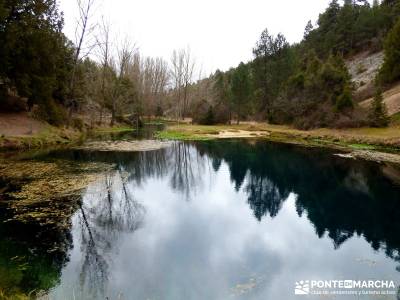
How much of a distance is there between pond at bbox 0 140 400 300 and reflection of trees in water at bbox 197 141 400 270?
2.9 inches

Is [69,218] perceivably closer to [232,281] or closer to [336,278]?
[232,281]

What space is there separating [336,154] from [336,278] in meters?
21.2

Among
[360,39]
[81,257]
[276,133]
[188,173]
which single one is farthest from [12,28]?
[360,39]

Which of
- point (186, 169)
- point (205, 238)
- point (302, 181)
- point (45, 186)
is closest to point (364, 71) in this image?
point (302, 181)

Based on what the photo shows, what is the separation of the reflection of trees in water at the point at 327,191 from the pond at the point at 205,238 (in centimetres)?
7

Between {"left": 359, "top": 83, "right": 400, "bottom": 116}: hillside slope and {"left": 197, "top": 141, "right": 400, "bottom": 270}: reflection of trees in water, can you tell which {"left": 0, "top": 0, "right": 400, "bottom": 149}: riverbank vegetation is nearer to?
{"left": 359, "top": 83, "right": 400, "bottom": 116}: hillside slope

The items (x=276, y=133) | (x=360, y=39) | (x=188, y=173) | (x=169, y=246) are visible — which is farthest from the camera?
(x=360, y=39)

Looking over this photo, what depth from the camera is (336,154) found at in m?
27.3

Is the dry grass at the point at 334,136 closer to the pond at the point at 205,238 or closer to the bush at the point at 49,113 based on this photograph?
the bush at the point at 49,113

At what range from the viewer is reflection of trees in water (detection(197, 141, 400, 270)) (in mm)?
11461

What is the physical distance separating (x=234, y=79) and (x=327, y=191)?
46781 millimetres

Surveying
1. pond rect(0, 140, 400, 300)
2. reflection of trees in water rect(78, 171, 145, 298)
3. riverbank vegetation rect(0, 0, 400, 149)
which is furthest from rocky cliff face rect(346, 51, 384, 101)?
reflection of trees in water rect(78, 171, 145, 298)

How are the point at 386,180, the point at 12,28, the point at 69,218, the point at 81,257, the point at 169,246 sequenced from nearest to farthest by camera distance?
the point at 81,257 → the point at 169,246 → the point at 69,218 → the point at 386,180 → the point at 12,28

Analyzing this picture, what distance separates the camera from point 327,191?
55.2 ft
